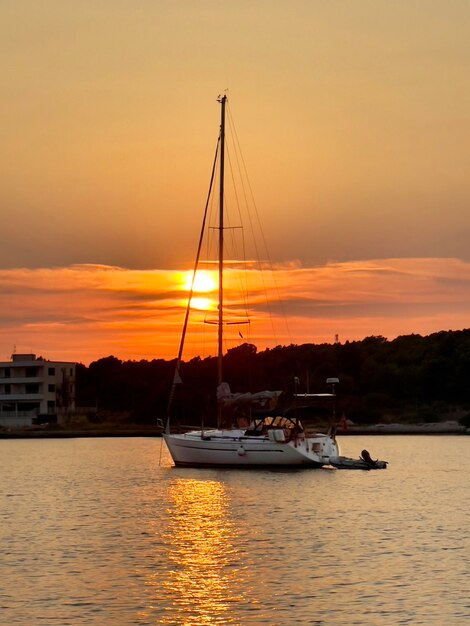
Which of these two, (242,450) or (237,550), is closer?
(237,550)

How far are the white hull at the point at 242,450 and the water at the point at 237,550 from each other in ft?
3.70

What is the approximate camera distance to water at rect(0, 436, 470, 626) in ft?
110

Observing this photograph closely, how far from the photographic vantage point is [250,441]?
81.0 meters

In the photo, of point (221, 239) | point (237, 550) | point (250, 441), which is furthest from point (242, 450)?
point (237, 550)

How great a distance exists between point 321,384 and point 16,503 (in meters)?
131

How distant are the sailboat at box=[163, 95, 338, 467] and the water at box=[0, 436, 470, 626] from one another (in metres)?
1.28

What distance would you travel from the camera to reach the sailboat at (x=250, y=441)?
80.8 m

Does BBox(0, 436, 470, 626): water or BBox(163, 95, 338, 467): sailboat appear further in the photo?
BBox(163, 95, 338, 467): sailboat

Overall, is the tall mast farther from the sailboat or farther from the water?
the water

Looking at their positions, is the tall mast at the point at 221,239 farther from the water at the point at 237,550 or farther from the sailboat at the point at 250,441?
the water at the point at 237,550

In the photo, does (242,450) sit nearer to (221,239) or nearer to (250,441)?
(250,441)

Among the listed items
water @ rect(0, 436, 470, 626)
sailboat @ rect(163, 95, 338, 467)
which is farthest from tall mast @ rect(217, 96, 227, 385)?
water @ rect(0, 436, 470, 626)

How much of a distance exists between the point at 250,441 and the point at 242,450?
858 millimetres

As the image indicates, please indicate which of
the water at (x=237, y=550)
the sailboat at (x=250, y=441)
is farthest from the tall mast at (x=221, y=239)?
the water at (x=237, y=550)
